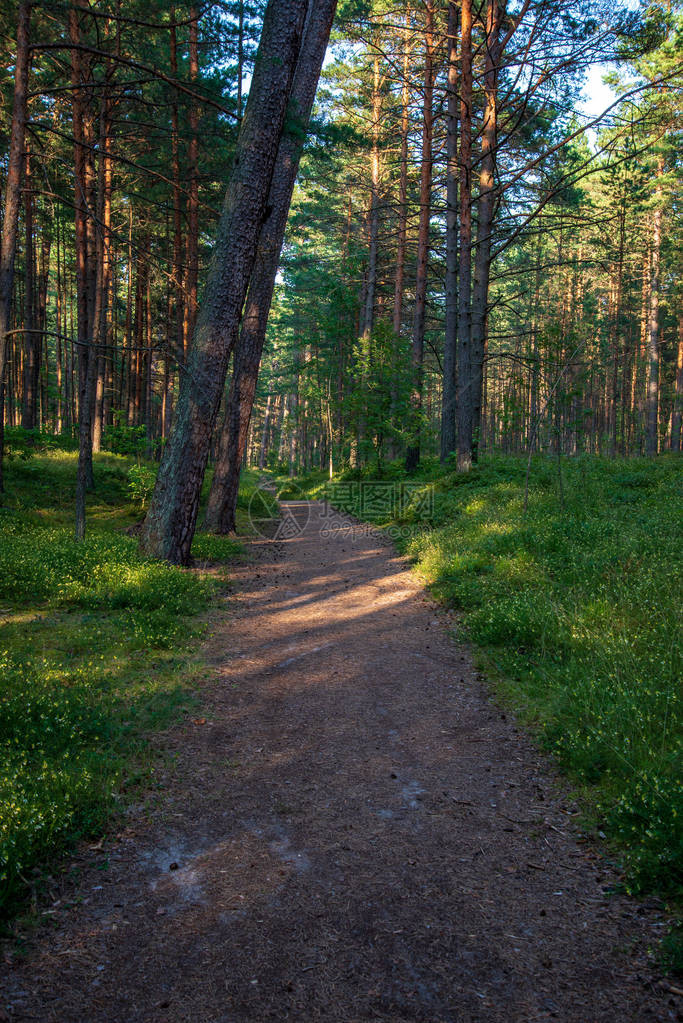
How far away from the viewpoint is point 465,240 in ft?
50.7

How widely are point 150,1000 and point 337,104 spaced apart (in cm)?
2829

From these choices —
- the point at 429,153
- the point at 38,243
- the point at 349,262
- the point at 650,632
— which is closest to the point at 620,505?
the point at 650,632

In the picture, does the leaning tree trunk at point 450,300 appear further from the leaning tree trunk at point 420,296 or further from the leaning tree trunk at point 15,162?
the leaning tree trunk at point 15,162

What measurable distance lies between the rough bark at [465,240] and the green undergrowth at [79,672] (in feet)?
25.7

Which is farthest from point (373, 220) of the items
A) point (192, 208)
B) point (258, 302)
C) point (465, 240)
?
point (258, 302)

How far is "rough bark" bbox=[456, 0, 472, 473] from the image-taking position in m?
14.5

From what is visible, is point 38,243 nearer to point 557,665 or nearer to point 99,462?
point 99,462

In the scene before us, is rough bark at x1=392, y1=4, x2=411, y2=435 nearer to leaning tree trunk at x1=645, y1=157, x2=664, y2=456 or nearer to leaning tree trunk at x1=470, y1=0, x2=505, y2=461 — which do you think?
leaning tree trunk at x1=470, y1=0, x2=505, y2=461

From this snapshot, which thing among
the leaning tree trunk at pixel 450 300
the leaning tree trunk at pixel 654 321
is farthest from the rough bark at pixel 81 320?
the leaning tree trunk at pixel 654 321

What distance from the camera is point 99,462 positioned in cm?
1973

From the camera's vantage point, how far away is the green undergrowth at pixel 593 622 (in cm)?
357

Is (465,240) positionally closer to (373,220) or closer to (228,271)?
(228,271)

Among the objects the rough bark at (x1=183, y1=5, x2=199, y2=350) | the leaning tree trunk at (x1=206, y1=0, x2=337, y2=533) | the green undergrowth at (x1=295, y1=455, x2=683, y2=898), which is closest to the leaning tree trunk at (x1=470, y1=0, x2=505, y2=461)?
the green undergrowth at (x1=295, y1=455, x2=683, y2=898)

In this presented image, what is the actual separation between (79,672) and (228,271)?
279 inches
